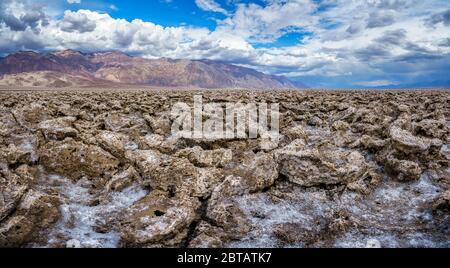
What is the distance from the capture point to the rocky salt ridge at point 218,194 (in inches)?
153

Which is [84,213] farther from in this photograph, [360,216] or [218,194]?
[360,216]

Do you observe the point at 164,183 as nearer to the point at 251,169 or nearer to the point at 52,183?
the point at 251,169

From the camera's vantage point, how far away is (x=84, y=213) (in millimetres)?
4465

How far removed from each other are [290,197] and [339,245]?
1.15 m

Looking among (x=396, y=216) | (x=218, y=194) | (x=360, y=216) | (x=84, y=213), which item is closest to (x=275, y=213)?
(x=218, y=194)

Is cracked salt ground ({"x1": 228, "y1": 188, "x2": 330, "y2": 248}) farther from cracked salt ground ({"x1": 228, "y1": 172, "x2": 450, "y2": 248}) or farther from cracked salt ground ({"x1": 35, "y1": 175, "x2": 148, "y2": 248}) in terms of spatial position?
cracked salt ground ({"x1": 35, "y1": 175, "x2": 148, "y2": 248})

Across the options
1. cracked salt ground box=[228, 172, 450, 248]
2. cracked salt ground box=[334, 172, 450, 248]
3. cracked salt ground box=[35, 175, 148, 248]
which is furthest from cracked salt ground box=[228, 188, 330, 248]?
cracked salt ground box=[35, 175, 148, 248]

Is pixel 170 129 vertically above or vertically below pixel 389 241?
above

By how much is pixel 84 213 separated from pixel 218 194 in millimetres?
1676

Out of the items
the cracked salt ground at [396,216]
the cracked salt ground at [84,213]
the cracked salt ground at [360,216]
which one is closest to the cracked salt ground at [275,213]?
the cracked salt ground at [360,216]
